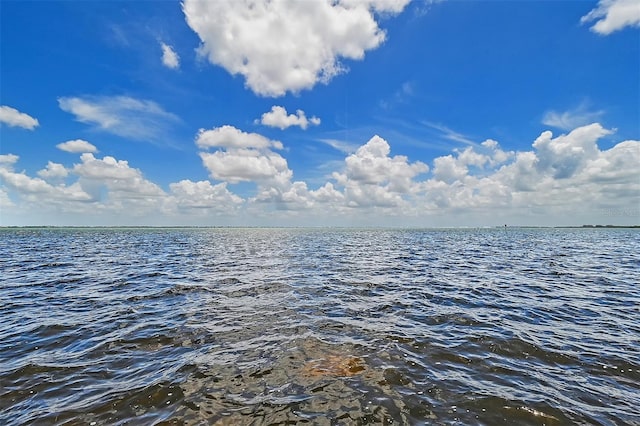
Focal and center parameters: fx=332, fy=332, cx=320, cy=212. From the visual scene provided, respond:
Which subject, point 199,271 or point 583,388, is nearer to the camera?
point 583,388

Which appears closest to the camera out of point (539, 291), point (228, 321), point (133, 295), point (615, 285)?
point (228, 321)

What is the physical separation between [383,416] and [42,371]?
9.22 meters

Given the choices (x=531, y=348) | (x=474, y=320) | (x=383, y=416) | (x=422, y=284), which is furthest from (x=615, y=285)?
(x=383, y=416)

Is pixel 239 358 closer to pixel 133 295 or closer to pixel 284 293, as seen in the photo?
pixel 284 293

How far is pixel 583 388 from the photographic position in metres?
8.18

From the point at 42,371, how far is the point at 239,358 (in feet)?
17.3

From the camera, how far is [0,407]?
7.34 meters

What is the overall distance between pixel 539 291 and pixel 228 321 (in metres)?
17.8

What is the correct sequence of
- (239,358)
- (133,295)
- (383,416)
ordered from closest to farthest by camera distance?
(383,416), (239,358), (133,295)

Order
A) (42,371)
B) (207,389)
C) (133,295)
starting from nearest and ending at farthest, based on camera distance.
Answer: (207,389), (42,371), (133,295)

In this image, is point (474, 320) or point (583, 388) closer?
point (583, 388)

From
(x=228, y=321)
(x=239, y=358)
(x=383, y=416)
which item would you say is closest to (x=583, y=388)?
(x=383, y=416)

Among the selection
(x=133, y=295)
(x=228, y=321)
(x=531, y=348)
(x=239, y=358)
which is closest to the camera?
(x=239, y=358)

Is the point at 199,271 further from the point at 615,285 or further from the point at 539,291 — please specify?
the point at 615,285
